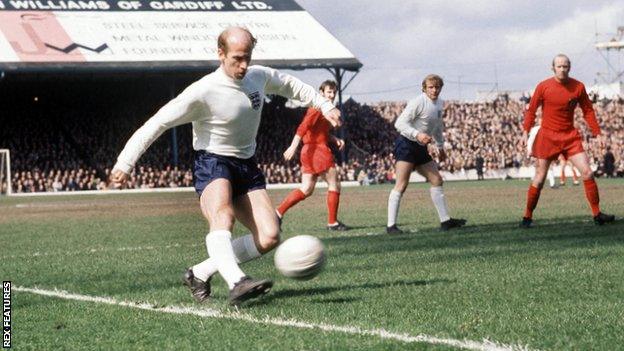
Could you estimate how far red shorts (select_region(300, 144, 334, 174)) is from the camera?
55.7ft

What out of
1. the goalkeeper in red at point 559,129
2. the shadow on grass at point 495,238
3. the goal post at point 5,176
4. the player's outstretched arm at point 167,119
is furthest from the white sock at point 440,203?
the goal post at point 5,176

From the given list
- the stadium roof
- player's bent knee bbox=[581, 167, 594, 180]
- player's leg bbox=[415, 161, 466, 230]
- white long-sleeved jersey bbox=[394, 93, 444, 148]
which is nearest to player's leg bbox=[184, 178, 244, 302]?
white long-sleeved jersey bbox=[394, 93, 444, 148]

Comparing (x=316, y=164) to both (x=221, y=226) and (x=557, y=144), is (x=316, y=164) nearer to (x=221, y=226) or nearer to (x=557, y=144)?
(x=557, y=144)

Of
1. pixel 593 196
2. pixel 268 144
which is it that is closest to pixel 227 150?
pixel 593 196

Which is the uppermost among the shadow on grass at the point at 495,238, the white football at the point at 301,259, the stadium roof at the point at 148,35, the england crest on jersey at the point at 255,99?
the stadium roof at the point at 148,35

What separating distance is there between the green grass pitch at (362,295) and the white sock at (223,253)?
0.77 ft

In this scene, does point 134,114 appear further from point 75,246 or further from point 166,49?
point 75,246

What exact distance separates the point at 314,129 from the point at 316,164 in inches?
23.5

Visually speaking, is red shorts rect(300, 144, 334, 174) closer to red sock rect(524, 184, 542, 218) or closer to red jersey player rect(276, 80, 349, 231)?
red jersey player rect(276, 80, 349, 231)

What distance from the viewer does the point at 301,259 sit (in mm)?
7703

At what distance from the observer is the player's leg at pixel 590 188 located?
1457 cm

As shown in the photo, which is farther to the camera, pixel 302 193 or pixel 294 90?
pixel 302 193

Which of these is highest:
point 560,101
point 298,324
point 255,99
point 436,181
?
point 560,101

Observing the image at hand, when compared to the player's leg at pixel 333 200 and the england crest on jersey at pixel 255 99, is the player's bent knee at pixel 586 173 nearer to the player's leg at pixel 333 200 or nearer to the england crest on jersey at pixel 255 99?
the player's leg at pixel 333 200
